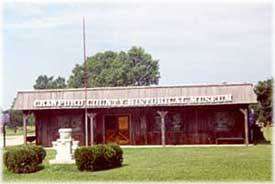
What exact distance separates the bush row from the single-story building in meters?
11.3

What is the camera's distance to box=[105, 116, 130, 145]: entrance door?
2966cm

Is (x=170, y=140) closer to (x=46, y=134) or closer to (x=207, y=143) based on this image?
(x=207, y=143)

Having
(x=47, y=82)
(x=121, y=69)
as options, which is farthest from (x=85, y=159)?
(x=47, y=82)

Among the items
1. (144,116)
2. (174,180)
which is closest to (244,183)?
(174,180)

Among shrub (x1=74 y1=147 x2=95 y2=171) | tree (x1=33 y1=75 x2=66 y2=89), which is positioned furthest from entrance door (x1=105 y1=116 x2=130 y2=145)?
tree (x1=33 y1=75 x2=66 y2=89)

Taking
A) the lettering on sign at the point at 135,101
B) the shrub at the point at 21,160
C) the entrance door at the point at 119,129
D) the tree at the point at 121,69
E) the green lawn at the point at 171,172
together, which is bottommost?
the green lawn at the point at 171,172

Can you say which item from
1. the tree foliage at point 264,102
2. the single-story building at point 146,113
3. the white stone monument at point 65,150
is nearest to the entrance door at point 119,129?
the single-story building at point 146,113

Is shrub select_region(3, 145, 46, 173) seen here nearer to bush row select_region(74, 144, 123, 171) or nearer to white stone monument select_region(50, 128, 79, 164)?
white stone monument select_region(50, 128, 79, 164)

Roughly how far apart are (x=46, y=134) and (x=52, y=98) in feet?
6.50

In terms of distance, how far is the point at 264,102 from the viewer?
35.9 metres

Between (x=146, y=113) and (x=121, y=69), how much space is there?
49.5 m

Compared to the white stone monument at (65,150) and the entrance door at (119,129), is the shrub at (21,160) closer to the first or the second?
the white stone monument at (65,150)

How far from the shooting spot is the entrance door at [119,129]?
→ 29.7 meters

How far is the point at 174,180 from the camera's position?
43.2 ft
